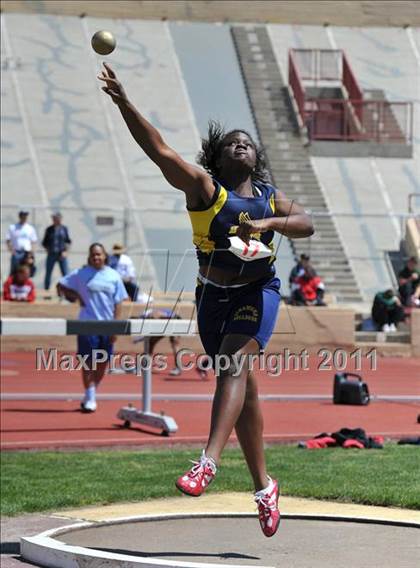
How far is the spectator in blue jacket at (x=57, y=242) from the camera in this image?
27.1m

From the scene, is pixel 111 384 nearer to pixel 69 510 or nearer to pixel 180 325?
pixel 180 325

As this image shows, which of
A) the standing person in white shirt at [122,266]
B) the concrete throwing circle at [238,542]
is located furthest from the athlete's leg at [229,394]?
the standing person in white shirt at [122,266]

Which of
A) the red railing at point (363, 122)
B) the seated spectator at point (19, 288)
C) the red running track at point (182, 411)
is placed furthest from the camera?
the red railing at point (363, 122)

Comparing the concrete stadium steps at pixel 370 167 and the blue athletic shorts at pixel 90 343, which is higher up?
the concrete stadium steps at pixel 370 167

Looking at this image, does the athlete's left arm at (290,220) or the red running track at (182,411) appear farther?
the red running track at (182,411)

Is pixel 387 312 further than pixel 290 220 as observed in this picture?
Yes

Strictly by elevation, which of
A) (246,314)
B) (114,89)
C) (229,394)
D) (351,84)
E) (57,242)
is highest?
(351,84)

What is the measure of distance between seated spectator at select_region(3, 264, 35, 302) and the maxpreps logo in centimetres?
1854

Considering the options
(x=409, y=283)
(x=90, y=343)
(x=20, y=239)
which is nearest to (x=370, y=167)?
(x=409, y=283)

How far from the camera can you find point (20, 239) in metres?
27.0

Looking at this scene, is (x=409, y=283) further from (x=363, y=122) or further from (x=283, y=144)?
(x=363, y=122)

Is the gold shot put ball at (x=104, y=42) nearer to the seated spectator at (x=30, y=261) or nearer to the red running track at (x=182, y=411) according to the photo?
the red running track at (x=182, y=411)

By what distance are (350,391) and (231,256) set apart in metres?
10.8

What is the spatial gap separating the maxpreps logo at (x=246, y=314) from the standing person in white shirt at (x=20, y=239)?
20.4 meters
